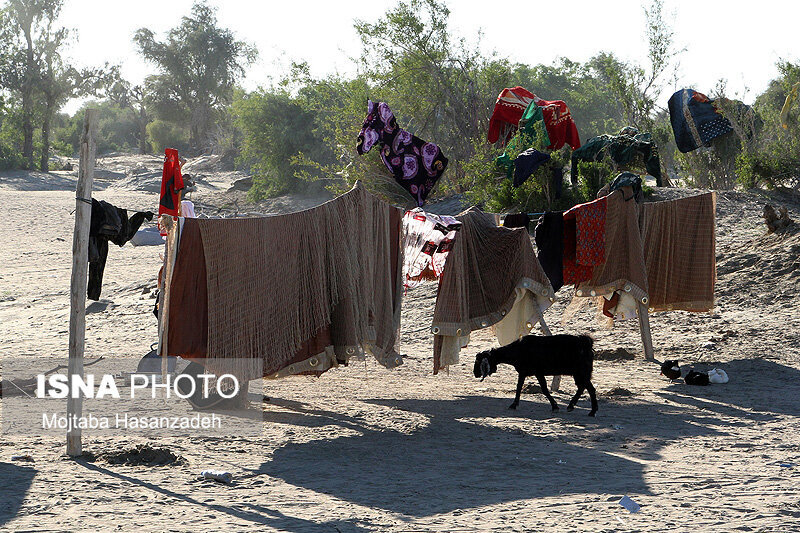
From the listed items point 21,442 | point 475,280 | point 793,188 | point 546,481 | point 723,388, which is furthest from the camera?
point 793,188

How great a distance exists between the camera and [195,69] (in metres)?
46.4

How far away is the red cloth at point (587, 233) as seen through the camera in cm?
808

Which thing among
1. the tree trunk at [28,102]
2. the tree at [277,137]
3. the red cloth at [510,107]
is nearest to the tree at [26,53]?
the tree trunk at [28,102]

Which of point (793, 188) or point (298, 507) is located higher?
point (793, 188)

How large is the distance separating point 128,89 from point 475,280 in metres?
49.9

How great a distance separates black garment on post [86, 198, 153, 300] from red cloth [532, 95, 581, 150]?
7.59 meters

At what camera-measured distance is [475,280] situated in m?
7.49

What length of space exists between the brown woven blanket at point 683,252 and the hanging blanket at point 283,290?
3320 millimetres

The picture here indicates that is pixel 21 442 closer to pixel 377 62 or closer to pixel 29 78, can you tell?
pixel 377 62

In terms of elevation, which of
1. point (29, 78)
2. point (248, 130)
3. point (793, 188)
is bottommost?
point (793, 188)

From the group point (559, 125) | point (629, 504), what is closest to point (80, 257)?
point (629, 504)

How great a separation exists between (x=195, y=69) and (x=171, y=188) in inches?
1630

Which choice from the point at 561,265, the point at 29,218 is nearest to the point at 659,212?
the point at 561,265

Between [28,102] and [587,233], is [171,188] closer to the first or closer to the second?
[587,233]
